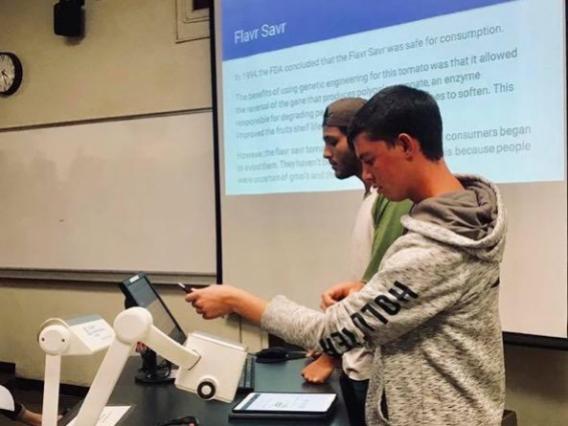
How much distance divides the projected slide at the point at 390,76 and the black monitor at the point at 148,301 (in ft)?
4.06

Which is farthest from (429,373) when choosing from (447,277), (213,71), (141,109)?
(141,109)

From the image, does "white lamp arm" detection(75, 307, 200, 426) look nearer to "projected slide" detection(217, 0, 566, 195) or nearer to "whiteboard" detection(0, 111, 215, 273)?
"projected slide" detection(217, 0, 566, 195)

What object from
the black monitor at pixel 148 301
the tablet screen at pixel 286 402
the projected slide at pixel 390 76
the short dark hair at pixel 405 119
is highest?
the projected slide at pixel 390 76

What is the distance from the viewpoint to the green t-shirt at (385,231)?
174cm

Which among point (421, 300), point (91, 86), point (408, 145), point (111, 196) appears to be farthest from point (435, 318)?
point (91, 86)

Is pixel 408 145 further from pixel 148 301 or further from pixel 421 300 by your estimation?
pixel 148 301

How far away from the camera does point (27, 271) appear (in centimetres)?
433

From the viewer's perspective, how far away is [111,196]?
399 cm

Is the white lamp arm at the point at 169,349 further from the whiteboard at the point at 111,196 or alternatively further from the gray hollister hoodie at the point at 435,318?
the whiteboard at the point at 111,196

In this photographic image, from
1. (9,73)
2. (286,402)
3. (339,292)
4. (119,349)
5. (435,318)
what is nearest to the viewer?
(119,349)

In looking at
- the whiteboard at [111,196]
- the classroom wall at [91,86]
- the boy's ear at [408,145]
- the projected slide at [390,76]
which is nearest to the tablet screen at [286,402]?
the boy's ear at [408,145]

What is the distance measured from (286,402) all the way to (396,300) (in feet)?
1.58

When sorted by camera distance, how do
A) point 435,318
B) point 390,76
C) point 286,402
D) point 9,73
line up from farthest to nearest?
point 9,73 → point 390,76 → point 286,402 → point 435,318

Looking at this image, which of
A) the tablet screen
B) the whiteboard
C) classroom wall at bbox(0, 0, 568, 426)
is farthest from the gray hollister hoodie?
the whiteboard
